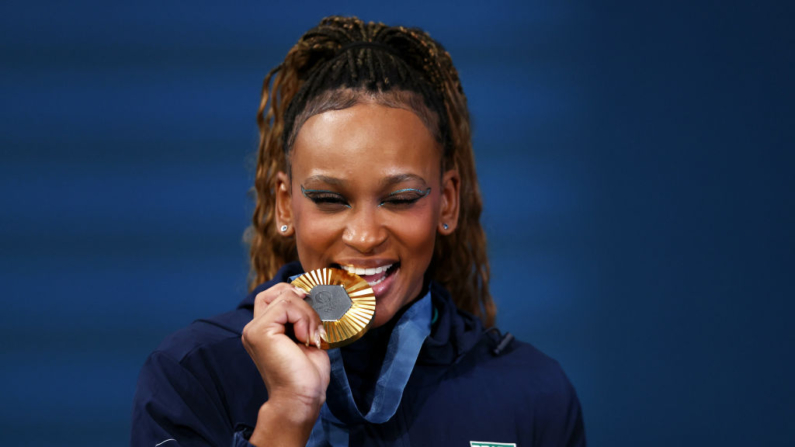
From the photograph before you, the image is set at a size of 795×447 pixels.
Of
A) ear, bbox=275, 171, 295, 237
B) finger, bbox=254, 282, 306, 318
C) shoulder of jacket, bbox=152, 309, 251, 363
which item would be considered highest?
ear, bbox=275, 171, 295, 237

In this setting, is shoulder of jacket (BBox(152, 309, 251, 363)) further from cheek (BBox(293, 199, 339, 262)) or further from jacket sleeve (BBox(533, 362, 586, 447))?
jacket sleeve (BBox(533, 362, 586, 447))

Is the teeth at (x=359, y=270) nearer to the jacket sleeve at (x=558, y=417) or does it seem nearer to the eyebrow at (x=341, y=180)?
the eyebrow at (x=341, y=180)

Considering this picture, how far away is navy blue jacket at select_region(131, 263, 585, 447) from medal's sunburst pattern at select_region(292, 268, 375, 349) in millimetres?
193

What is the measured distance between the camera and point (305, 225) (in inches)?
62.9

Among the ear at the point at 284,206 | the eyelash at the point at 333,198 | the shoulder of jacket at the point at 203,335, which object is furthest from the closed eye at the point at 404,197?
the shoulder of jacket at the point at 203,335

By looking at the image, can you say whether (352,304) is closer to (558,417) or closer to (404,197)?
(404,197)

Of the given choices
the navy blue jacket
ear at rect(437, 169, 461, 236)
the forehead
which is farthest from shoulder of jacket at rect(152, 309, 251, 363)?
ear at rect(437, 169, 461, 236)

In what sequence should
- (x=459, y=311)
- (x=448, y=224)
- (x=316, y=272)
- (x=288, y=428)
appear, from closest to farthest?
(x=288, y=428) → (x=316, y=272) → (x=448, y=224) → (x=459, y=311)

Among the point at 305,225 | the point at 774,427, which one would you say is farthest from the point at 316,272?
the point at 774,427

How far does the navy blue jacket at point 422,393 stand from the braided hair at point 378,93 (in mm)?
213

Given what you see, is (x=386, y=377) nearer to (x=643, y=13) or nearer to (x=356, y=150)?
(x=356, y=150)

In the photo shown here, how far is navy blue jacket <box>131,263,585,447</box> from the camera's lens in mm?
1469

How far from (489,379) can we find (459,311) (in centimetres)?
21

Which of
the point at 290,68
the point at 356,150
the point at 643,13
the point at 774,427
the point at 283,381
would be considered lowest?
the point at 774,427
